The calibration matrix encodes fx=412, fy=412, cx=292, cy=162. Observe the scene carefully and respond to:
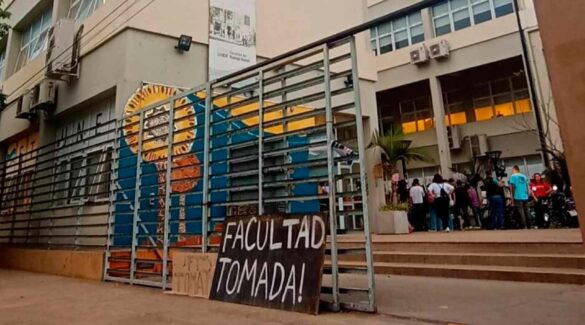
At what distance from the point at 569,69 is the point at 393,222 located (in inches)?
347

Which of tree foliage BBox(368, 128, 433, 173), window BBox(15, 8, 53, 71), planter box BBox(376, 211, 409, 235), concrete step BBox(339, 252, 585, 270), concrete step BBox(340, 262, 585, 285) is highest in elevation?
window BBox(15, 8, 53, 71)

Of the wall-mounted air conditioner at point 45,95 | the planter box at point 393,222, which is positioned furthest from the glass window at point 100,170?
the planter box at point 393,222

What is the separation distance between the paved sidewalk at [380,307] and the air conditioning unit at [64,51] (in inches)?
240

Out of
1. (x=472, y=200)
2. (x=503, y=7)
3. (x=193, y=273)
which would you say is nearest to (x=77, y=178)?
(x=193, y=273)

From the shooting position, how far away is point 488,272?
550 centimetres

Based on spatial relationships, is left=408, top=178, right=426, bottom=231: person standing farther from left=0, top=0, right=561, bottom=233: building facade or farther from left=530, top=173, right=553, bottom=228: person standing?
left=530, top=173, right=553, bottom=228: person standing

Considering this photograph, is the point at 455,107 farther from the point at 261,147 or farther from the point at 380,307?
the point at 380,307

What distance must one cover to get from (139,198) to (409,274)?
4252mm

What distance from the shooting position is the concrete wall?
236 centimetres

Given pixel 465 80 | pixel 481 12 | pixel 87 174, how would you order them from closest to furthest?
pixel 87 174, pixel 481 12, pixel 465 80

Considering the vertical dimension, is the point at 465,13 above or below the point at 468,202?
above

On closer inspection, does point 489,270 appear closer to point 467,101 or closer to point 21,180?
point 21,180

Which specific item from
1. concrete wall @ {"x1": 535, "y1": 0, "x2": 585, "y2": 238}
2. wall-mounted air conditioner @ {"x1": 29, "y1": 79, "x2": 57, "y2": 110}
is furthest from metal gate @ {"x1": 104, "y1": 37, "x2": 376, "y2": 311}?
wall-mounted air conditioner @ {"x1": 29, "y1": 79, "x2": 57, "y2": 110}

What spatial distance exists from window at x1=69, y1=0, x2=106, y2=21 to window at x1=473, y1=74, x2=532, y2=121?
18.5m
